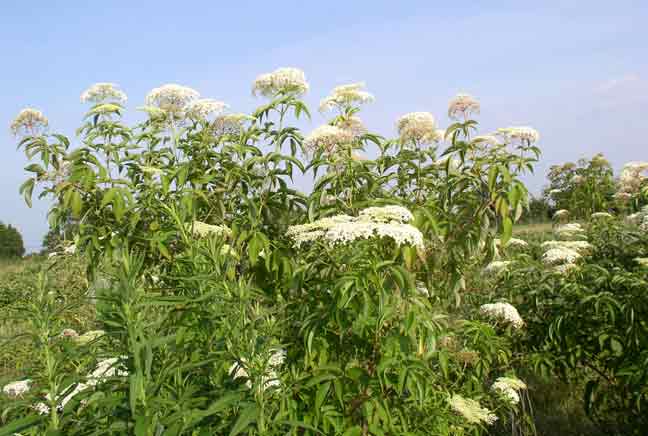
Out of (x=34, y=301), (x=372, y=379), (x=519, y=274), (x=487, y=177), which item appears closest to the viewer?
(x=34, y=301)

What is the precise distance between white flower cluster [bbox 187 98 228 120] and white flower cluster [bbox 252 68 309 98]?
0.28 m

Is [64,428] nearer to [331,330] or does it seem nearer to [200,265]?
[200,265]

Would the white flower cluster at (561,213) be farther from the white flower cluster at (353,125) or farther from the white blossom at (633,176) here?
the white flower cluster at (353,125)

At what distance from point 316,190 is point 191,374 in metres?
1.32

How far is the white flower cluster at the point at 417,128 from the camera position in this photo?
3.40 m

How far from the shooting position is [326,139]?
321 centimetres

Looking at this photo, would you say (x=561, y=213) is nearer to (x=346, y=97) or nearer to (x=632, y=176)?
(x=632, y=176)

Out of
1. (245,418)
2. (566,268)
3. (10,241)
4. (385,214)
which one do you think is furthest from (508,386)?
(10,241)

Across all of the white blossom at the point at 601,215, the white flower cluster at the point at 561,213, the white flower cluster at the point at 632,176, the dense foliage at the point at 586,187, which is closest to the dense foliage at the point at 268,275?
the white blossom at the point at 601,215

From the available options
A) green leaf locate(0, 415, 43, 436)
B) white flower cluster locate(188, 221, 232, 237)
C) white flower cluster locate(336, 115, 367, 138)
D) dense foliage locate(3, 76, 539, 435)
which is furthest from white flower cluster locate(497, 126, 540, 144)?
green leaf locate(0, 415, 43, 436)

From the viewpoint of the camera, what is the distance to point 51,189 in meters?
3.37

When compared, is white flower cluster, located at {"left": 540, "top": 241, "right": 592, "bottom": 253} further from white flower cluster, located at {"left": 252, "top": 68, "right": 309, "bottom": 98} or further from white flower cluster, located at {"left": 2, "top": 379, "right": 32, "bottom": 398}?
white flower cluster, located at {"left": 2, "top": 379, "right": 32, "bottom": 398}

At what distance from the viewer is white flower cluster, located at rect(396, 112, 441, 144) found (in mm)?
3398

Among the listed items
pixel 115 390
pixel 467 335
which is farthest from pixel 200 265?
pixel 467 335
